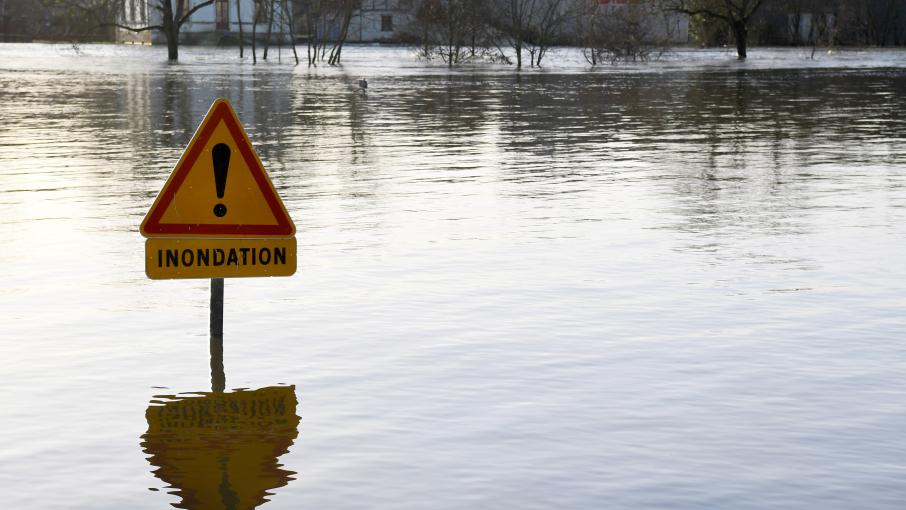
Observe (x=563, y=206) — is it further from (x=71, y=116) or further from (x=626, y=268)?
(x=71, y=116)

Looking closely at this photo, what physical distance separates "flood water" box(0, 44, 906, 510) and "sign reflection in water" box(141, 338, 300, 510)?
0.06 ft

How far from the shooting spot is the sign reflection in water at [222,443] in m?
5.81

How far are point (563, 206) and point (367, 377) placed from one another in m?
7.45

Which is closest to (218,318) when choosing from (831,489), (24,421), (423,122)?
(24,421)

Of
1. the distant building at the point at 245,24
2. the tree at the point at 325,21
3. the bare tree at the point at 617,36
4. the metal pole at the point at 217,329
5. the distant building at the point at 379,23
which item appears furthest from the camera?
the distant building at the point at 379,23

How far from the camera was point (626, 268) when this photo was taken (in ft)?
36.8

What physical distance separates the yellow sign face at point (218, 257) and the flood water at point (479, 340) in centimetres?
45

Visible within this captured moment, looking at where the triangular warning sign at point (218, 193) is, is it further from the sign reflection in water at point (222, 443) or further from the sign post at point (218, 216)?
the sign reflection in water at point (222, 443)

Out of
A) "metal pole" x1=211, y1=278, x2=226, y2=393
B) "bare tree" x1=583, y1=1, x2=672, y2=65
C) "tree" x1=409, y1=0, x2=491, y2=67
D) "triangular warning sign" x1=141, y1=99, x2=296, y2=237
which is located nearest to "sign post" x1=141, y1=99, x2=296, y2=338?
"triangular warning sign" x1=141, y1=99, x2=296, y2=237

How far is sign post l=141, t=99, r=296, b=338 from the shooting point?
25.3 ft

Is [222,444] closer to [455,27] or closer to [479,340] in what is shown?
[479,340]

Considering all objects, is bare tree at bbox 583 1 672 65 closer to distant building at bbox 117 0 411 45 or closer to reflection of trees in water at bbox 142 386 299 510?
distant building at bbox 117 0 411 45

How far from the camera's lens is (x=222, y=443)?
256 inches

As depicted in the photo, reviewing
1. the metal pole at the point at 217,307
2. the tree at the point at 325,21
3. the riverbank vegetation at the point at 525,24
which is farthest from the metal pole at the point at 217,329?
the tree at the point at 325,21
